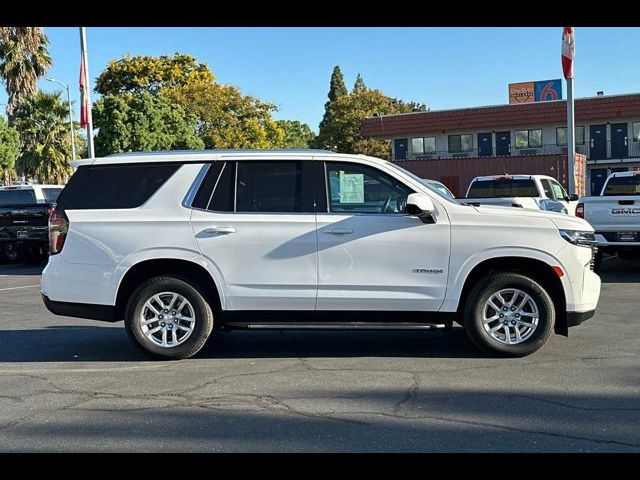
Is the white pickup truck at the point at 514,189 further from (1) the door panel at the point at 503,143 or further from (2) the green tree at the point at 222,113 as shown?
(2) the green tree at the point at 222,113

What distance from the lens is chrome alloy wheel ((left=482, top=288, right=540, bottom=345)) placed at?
675cm

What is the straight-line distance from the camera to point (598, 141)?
43625 mm

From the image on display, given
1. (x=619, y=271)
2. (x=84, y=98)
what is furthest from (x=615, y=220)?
(x=84, y=98)

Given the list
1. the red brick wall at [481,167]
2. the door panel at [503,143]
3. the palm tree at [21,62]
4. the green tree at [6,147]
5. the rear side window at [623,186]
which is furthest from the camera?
the door panel at [503,143]

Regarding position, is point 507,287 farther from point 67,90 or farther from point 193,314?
point 67,90

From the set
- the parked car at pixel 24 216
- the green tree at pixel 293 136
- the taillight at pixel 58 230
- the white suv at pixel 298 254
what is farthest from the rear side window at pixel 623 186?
the green tree at pixel 293 136

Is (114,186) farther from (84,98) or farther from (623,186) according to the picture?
(84,98)

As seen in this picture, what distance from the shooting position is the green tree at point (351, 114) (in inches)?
2335

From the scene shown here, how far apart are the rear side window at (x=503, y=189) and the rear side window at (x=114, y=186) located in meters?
10.6

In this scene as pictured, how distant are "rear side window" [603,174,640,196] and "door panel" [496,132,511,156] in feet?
110

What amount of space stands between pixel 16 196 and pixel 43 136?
2510 centimetres

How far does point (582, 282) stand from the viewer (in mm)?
6727

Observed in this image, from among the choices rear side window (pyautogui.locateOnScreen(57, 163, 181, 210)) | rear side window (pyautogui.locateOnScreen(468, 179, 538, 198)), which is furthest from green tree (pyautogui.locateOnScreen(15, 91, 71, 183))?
rear side window (pyautogui.locateOnScreen(57, 163, 181, 210))
